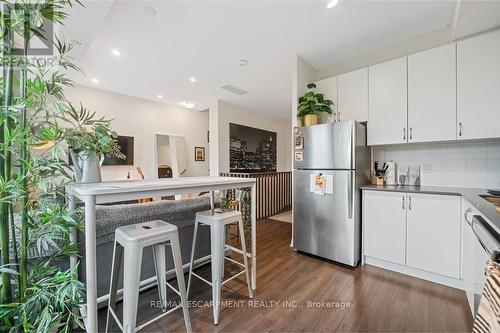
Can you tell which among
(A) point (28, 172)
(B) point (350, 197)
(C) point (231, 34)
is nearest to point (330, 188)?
(B) point (350, 197)

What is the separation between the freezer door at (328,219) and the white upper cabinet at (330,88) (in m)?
1.07

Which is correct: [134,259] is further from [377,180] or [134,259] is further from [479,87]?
[479,87]

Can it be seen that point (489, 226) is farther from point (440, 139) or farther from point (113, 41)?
point (113, 41)

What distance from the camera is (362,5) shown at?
203 centimetres

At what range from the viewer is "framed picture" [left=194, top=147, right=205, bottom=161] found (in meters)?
5.82

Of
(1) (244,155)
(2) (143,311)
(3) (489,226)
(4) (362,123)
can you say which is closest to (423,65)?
(4) (362,123)

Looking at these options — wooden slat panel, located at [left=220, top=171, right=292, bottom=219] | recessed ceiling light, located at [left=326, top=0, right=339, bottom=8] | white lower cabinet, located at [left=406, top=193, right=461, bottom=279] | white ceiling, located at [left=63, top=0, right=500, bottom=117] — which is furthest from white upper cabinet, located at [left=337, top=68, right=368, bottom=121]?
wooden slat panel, located at [left=220, top=171, right=292, bottom=219]

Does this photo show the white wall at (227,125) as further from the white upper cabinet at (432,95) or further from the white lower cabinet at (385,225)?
the white upper cabinet at (432,95)

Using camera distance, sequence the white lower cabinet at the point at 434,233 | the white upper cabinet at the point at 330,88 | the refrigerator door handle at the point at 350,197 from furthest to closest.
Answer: the white upper cabinet at the point at 330,88 → the refrigerator door handle at the point at 350,197 → the white lower cabinet at the point at 434,233

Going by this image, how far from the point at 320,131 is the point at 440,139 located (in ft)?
3.90

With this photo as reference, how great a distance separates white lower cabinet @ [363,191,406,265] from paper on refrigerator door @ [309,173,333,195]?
0.41 metres

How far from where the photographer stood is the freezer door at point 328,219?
235cm

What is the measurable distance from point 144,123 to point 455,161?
5447 mm

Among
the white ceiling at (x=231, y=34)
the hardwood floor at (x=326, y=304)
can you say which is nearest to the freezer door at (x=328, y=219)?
the hardwood floor at (x=326, y=304)
